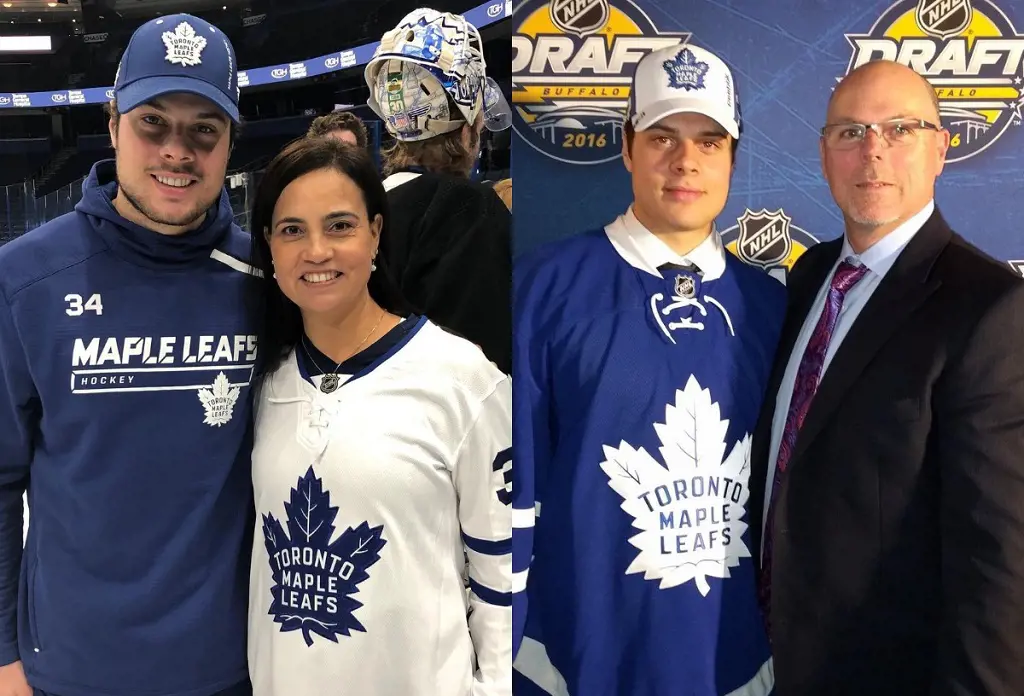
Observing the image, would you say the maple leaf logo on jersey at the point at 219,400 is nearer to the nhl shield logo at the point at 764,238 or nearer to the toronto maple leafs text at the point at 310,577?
the toronto maple leafs text at the point at 310,577

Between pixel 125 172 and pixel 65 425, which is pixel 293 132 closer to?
pixel 125 172

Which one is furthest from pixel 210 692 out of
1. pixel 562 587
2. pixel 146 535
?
pixel 562 587

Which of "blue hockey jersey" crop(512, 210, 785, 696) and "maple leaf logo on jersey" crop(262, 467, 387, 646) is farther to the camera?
"blue hockey jersey" crop(512, 210, 785, 696)

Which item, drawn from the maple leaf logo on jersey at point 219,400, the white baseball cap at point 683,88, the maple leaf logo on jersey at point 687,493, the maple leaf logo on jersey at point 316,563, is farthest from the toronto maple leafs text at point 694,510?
the maple leaf logo on jersey at point 219,400

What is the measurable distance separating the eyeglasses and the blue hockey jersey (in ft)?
1.03

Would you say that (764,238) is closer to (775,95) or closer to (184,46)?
(775,95)

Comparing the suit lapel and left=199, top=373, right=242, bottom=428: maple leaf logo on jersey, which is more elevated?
the suit lapel

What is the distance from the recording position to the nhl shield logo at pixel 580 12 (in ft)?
4.93

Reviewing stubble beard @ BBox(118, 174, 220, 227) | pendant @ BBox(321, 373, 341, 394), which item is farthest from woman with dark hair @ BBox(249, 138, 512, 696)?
stubble beard @ BBox(118, 174, 220, 227)

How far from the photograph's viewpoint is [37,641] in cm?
143

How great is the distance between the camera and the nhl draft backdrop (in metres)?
1.49

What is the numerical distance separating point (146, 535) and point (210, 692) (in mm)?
345

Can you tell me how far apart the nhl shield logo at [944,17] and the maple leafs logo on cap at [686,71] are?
1.49ft

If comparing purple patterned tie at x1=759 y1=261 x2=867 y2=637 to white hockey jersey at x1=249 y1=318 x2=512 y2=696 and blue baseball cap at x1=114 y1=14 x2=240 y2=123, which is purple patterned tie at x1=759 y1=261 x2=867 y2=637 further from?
blue baseball cap at x1=114 y1=14 x2=240 y2=123
